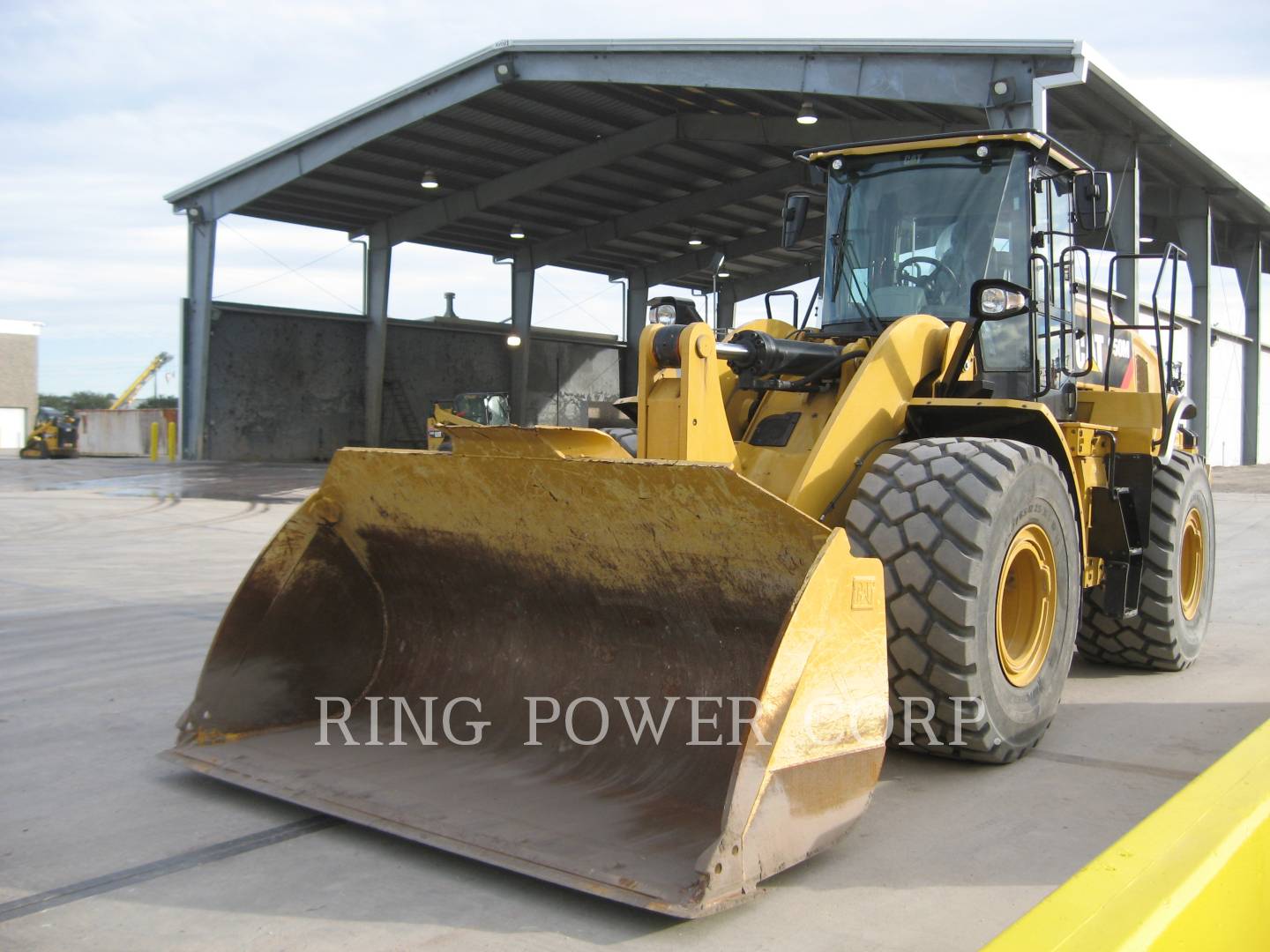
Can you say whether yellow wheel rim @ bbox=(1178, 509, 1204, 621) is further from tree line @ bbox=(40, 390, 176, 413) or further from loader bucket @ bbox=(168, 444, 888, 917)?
tree line @ bbox=(40, 390, 176, 413)

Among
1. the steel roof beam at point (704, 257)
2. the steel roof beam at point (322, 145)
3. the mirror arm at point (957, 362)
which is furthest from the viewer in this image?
the steel roof beam at point (704, 257)

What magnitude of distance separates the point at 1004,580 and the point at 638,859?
1887mm

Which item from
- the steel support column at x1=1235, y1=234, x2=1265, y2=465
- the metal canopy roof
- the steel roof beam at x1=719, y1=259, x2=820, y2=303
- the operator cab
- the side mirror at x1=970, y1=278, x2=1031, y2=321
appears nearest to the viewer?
→ the side mirror at x1=970, y1=278, x2=1031, y2=321

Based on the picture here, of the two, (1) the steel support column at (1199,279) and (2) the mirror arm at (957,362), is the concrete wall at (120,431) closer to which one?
(1) the steel support column at (1199,279)

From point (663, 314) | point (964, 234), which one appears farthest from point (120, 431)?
point (964, 234)

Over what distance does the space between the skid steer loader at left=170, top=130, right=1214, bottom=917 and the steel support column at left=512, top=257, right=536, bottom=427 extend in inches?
1033

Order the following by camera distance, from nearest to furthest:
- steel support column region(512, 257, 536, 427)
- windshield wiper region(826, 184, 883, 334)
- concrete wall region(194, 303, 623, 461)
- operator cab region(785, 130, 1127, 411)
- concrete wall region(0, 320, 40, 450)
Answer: operator cab region(785, 130, 1127, 411)
windshield wiper region(826, 184, 883, 334)
concrete wall region(194, 303, 623, 461)
steel support column region(512, 257, 536, 427)
concrete wall region(0, 320, 40, 450)

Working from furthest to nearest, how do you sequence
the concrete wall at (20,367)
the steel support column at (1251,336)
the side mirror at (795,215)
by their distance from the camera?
the concrete wall at (20,367) → the steel support column at (1251,336) → the side mirror at (795,215)

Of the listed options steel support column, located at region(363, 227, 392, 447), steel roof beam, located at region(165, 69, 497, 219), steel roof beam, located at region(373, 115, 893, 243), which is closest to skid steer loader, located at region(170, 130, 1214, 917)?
steel roof beam, located at region(373, 115, 893, 243)

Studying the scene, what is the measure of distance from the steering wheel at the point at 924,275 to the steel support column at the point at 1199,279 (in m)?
17.7

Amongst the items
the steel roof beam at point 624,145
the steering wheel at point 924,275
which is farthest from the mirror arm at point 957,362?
the steel roof beam at point 624,145

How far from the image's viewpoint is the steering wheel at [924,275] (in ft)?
17.0

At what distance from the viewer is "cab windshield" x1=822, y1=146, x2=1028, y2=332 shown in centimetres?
517

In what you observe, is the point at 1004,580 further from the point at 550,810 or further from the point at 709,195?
the point at 709,195
